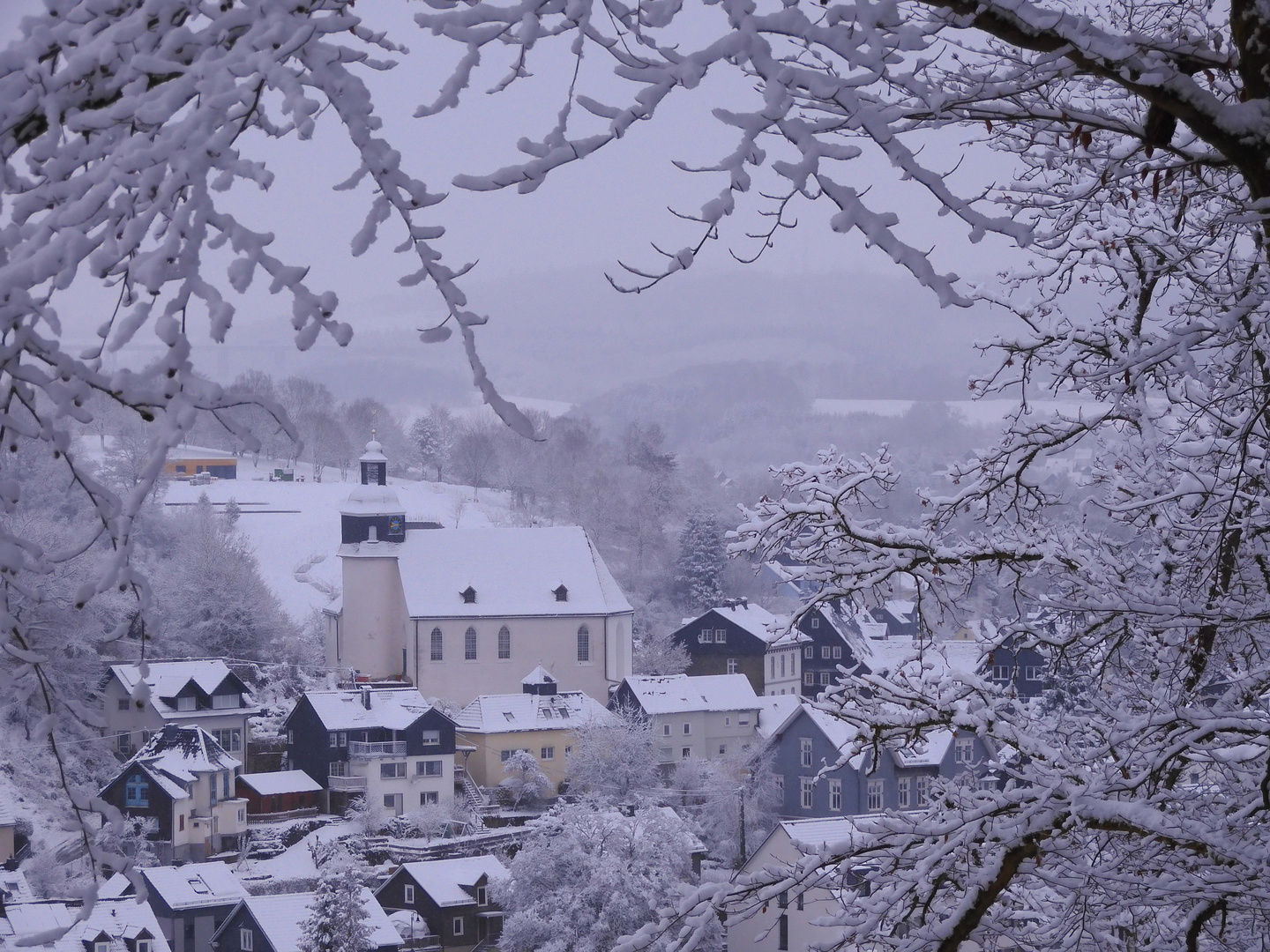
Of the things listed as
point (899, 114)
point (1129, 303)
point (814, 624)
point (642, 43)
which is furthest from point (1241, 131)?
point (814, 624)

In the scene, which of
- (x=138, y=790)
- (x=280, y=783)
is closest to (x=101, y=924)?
(x=138, y=790)

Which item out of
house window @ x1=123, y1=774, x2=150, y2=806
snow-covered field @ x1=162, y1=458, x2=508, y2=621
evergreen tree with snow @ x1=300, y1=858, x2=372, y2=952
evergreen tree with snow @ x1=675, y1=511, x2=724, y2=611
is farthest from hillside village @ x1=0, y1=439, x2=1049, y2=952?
evergreen tree with snow @ x1=675, y1=511, x2=724, y2=611

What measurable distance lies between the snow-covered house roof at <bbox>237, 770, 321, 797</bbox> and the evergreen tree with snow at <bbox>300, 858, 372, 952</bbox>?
1099 cm

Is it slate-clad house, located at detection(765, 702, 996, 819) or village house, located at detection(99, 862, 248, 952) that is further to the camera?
slate-clad house, located at detection(765, 702, 996, 819)

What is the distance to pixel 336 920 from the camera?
57.6 ft

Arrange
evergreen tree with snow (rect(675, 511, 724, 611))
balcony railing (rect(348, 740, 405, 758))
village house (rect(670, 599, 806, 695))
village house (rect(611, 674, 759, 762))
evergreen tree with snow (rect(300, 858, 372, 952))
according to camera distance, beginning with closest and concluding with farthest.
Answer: evergreen tree with snow (rect(300, 858, 372, 952)) → balcony railing (rect(348, 740, 405, 758)) → village house (rect(611, 674, 759, 762)) → village house (rect(670, 599, 806, 695)) → evergreen tree with snow (rect(675, 511, 724, 611))

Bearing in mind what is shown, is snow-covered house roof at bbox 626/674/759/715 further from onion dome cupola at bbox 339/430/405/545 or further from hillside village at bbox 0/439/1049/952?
onion dome cupola at bbox 339/430/405/545

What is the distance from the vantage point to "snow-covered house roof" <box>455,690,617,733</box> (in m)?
31.9

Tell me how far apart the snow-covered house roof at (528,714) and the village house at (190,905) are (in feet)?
38.4

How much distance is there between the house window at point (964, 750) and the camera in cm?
2401

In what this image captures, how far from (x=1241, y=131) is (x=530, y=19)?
136 centimetres

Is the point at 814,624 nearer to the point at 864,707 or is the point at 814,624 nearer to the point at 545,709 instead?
the point at 545,709

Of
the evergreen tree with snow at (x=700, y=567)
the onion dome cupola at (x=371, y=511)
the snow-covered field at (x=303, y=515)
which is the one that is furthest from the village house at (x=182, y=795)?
the evergreen tree with snow at (x=700, y=567)

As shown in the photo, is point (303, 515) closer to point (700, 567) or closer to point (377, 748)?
point (700, 567)
